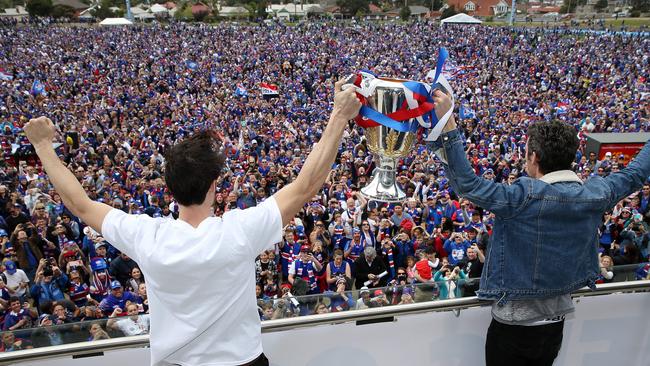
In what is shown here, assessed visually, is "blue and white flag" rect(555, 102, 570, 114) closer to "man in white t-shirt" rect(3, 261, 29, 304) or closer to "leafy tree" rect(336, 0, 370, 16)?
"man in white t-shirt" rect(3, 261, 29, 304)

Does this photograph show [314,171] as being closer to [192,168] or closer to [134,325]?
[192,168]

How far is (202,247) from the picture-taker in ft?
4.05

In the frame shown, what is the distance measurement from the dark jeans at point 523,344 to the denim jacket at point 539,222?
0.49 feet

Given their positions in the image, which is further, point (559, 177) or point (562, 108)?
point (562, 108)

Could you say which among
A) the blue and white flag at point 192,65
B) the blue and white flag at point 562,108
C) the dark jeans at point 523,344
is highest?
the blue and white flag at point 192,65

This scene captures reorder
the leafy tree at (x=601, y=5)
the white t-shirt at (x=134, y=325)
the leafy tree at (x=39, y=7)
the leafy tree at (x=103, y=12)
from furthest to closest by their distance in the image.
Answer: the leafy tree at (x=601, y=5)
the leafy tree at (x=103, y=12)
the leafy tree at (x=39, y=7)
the white t-shirt at (x=134, y=325)

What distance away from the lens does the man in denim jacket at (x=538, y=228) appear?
154 centimetres

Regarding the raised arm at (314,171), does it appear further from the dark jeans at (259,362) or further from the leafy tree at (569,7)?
the leafy tree at (569,7)

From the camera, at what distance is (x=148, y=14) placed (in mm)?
60906

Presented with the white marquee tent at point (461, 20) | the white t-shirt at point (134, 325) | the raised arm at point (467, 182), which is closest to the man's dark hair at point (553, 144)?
the raised arm at point (467, 182)

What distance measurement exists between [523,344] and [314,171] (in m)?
1.14

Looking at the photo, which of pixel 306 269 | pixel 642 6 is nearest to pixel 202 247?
pixel 306 269

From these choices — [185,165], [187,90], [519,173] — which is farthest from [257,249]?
[187,90]

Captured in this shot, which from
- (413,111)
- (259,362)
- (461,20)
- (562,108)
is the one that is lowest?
(562,108)
